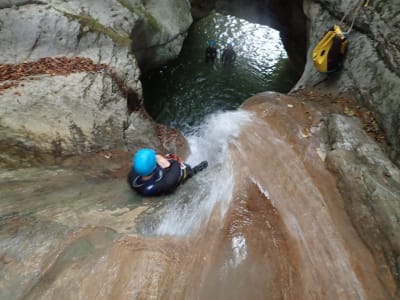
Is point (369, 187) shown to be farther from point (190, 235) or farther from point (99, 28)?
point (99, 28)

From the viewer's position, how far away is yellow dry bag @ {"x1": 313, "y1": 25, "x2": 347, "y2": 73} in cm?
807

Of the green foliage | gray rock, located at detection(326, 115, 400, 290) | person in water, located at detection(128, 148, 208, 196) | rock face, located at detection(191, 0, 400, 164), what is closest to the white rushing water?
person in water, located at detection(128, 148, 208, 196)

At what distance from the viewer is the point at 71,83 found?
7531 mm

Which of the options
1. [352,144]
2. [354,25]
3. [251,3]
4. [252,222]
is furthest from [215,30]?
[252,222]

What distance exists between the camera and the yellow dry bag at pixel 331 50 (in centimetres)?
807

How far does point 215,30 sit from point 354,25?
1208cm

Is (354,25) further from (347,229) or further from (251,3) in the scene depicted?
(251,3)

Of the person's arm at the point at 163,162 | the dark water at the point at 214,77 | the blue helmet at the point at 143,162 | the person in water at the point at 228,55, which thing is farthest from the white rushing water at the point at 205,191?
the person in water at the point at 228,55

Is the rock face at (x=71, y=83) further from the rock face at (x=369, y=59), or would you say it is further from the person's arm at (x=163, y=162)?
the rock face at (x=369, y=59)

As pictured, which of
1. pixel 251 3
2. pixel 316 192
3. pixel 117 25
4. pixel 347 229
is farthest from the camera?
pixel 251 3

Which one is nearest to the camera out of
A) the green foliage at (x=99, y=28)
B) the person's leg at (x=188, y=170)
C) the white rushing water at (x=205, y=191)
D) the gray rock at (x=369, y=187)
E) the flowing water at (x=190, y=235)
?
the flowing water at (x=190, y=235)

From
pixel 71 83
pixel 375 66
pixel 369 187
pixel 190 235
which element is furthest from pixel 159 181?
pixel 375 66

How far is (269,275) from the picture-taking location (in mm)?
3977

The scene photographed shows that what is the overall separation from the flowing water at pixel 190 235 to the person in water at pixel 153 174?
19cm
